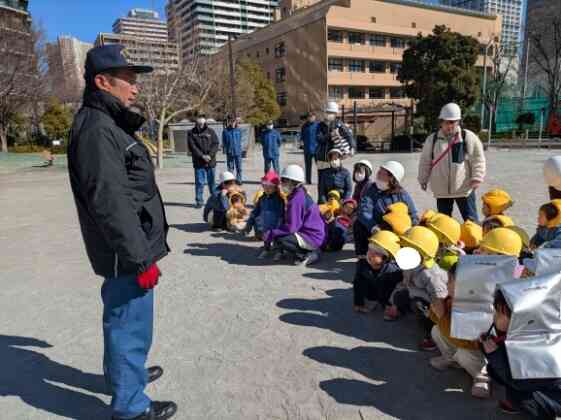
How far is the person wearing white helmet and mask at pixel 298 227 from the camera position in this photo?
472 centimetres

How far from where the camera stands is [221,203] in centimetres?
663

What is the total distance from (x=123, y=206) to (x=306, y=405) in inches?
61.0

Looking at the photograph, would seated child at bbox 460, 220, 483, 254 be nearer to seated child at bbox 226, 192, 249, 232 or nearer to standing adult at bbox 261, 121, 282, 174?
seated child at bbox 226, 192, 249, 232

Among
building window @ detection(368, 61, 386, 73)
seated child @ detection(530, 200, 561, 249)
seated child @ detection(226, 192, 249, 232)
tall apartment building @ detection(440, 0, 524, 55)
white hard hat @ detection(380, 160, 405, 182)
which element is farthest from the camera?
tall apartment building @ detection(440, 0, 524, 55)

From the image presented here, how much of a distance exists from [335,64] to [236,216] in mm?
43152

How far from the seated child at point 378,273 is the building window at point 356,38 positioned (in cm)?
4794

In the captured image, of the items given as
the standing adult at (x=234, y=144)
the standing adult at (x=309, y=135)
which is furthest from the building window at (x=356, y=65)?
the standing adult at (x=309, y=135)

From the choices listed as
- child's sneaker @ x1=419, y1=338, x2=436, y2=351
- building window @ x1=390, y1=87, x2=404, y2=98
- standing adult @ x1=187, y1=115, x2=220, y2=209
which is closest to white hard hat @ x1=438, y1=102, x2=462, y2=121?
child's sneaker @ x1=419, y1=338, x2=436, y2=351

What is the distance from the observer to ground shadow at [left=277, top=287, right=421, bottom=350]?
10.4 ft

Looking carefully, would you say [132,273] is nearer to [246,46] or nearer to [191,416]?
[191,416]

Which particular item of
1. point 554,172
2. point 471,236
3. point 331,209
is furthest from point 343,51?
point 471,236

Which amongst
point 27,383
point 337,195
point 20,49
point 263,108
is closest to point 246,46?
point 263,108

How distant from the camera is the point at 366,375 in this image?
2.69 metres

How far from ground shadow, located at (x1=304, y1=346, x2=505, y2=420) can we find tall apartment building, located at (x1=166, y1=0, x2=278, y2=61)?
749 inches
